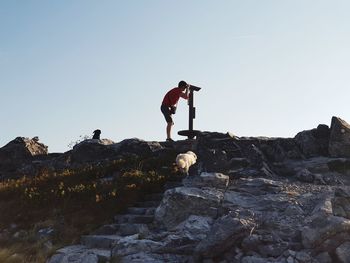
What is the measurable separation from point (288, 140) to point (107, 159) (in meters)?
7.63

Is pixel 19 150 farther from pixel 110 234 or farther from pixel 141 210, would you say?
pixel 110 234

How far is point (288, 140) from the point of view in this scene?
1992 centimetres

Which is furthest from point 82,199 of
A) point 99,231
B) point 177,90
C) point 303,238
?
point 177,90

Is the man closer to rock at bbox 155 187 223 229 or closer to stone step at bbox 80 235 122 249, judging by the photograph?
rock at bbox 155 187 223 229

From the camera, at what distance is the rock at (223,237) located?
1023 cm

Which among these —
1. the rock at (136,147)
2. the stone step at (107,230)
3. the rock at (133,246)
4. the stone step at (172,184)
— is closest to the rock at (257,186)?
the stone step at (172,184)

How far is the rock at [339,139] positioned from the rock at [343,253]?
8916 millimetres

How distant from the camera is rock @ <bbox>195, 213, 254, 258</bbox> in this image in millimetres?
10227

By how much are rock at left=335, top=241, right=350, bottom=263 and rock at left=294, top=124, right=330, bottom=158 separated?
30.7 ft

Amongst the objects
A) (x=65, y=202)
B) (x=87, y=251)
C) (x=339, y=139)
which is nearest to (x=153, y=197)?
(x=65, y=202)

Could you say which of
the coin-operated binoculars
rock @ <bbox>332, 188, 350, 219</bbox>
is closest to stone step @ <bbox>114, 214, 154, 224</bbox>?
rock @ <bbox>332, 188, 350, 219</bbox>

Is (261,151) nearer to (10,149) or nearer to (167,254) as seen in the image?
(167,254)

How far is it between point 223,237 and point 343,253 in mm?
2399

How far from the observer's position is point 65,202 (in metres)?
14.7
